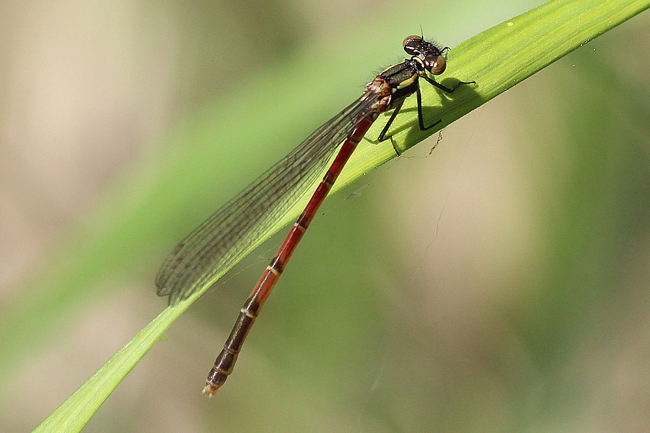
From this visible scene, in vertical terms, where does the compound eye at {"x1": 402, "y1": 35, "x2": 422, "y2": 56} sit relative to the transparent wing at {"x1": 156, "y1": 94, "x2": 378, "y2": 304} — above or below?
above

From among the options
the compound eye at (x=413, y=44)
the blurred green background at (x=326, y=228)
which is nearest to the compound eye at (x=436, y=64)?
the compound eye at (x=413, y=44)

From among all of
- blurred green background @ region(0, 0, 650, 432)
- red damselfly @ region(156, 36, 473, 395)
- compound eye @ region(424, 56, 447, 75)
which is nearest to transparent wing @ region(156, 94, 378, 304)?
red damselfly @ region(156, 36, 473, 395)

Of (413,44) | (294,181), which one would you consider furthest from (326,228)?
(413,44)

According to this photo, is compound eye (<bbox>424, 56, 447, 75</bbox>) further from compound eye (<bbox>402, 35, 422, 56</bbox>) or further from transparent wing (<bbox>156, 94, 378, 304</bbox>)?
transparent wing (<bbox>156, 94, 378, 304</bbox>)

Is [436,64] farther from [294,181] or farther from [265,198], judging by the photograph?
[265,198]

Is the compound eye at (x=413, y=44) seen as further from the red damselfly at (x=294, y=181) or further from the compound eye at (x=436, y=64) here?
the compound eye at (x=436, y=64)

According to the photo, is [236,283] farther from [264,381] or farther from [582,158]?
[582,158]

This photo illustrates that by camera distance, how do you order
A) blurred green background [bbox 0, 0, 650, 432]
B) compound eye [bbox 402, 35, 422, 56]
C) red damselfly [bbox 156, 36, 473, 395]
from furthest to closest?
blurred green background [bbox 0, 0, 650, 432] < compound eye [bbox 402, 35, 422, 56] < red damselfly [bbox 156, 36, 473, 395]
